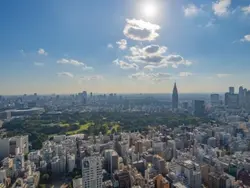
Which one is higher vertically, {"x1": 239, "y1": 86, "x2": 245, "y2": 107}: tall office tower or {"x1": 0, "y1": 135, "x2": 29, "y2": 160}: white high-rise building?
{"x1": 239, "y1": 86, "x2": 245, "y2": 107}: tall office tower

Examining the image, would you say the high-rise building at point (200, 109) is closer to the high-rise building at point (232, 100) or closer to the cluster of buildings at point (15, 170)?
the high-rise building at point (232, 100)

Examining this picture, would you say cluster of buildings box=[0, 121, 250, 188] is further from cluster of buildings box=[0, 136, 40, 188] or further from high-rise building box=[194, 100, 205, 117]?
high-rise building box=[194, 100, 205, 117]

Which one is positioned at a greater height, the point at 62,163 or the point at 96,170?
the point at 96,170

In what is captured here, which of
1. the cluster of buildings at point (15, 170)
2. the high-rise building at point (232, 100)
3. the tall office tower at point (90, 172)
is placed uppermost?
the high-rise building at point (232, 100)

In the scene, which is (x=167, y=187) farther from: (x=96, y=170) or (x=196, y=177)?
(x=96, y=170)

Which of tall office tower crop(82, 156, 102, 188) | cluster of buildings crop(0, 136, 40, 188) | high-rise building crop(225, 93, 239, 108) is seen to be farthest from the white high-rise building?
high-rise building crop(225, 93, 239, 108)

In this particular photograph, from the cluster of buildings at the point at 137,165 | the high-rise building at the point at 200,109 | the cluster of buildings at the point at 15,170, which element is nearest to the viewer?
the cluster of buildings at the point at 137,165

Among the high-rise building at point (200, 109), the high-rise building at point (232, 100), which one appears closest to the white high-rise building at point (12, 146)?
the high-rise building at point (200, 109)

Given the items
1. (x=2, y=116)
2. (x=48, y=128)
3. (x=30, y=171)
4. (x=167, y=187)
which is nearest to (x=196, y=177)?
(x=167, y=187)

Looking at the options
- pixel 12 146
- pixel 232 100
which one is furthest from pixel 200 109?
pixel 12 146

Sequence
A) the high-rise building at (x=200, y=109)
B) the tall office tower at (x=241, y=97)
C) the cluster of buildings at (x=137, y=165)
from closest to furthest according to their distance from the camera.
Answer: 1. the cluster of buildings at (x=137, y=165)
2. the high-rise building at (x=200, y=109)
3. the tall office tower at (x=241, y=97)

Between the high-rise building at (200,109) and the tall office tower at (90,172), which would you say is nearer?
the tall office tower at (90,172)
